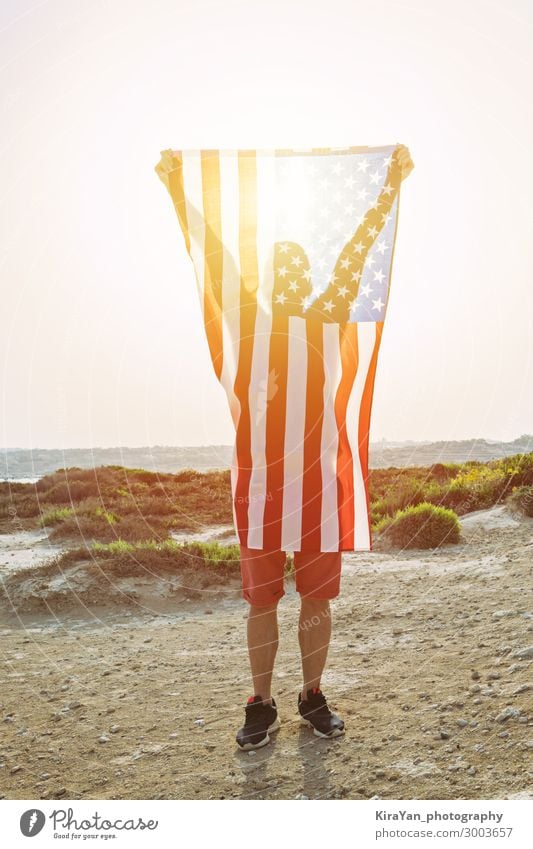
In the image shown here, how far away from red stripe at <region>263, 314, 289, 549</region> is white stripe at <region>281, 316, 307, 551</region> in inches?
0.8

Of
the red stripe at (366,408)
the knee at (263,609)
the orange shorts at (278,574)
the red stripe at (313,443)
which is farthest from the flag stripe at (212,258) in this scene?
the knee at (263,609)

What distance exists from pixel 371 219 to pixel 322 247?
288 mm

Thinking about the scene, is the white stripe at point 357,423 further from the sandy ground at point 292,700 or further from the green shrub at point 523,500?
the green shrub at point 523,500

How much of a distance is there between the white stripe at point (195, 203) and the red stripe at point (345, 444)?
82 centimetres

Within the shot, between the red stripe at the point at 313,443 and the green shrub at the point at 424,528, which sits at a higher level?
the red stripe at the point at 313,443

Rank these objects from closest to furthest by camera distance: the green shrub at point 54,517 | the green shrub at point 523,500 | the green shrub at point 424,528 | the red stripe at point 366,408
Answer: the red stripe at point 366,408 < the green shrub at point 424,528 < the green shrub at point 523,500 < the green shrub at point 54,517

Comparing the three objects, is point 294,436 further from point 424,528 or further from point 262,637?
point 424,528

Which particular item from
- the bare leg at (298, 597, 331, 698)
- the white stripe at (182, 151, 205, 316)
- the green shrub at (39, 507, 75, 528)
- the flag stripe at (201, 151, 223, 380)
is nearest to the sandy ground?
the bare leg at (298, 597, 331, 698)

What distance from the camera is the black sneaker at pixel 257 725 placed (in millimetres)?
3066

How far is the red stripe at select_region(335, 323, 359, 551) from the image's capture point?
125 inches

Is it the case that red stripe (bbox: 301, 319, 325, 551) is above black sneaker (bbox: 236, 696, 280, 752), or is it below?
above

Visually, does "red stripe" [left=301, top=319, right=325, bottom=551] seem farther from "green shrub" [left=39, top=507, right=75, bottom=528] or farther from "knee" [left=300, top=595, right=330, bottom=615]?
"green shrub" [left=39, top=507, right=75, bottom=528]

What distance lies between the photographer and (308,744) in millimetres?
3057
